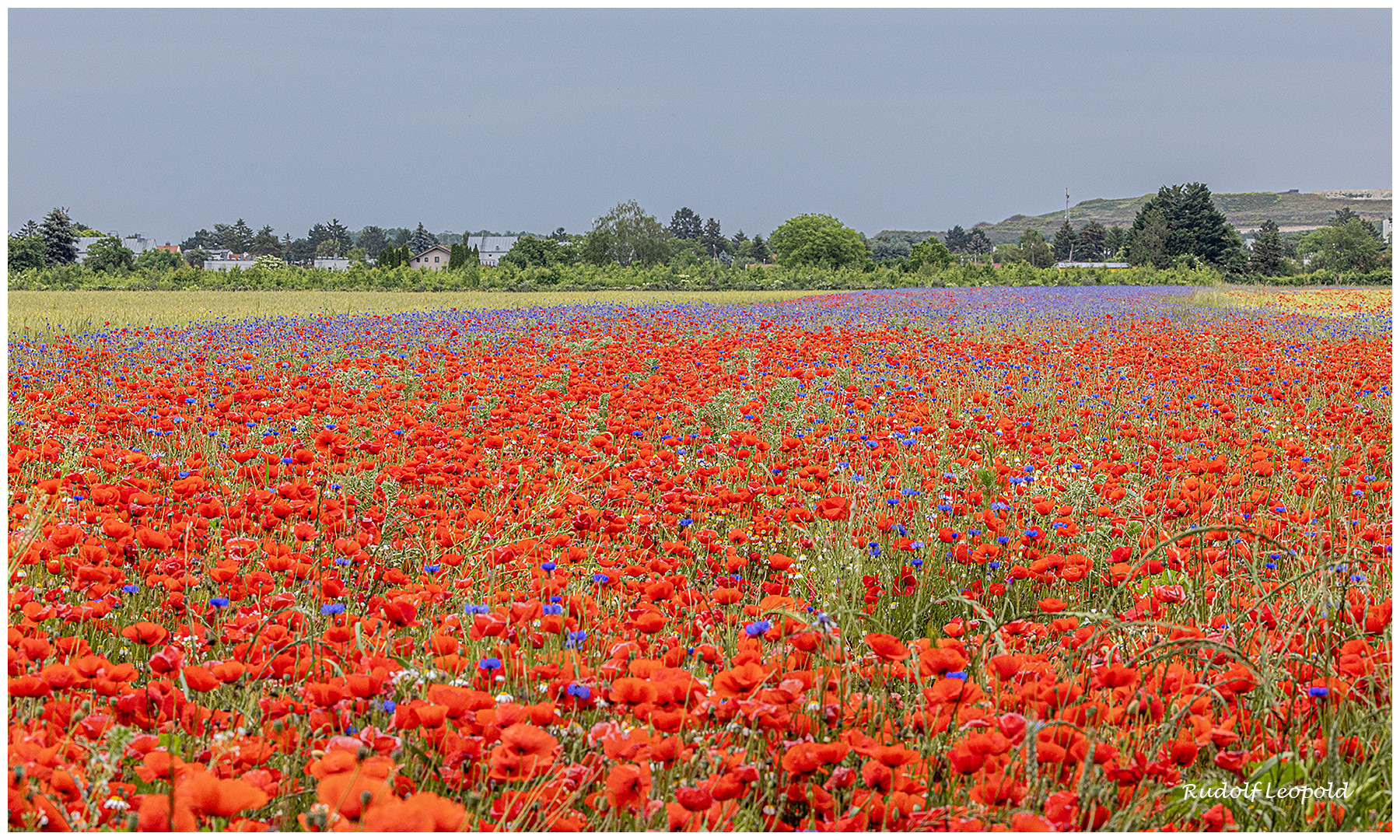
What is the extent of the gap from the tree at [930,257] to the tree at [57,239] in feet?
166

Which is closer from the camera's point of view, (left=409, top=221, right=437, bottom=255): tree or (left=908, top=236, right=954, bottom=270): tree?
(left=908, top=236, right=954, bottom=270): tree

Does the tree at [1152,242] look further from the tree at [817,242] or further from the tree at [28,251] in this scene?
the tree at [28,251]

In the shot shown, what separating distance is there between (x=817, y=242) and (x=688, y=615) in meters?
104

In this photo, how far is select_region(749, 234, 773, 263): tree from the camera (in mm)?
136000

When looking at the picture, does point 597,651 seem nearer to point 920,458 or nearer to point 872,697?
point 872,697

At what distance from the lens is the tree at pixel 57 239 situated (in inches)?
2386

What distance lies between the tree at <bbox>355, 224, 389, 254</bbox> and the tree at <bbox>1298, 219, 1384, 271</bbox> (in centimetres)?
11889

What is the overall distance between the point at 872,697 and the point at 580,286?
39713 millimetres

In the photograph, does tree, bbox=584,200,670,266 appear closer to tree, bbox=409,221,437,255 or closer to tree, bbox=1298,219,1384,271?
tree, bbox=1298,219,1384,271

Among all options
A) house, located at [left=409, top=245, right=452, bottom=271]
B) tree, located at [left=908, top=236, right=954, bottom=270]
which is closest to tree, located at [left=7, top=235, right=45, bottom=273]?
tree, located at [left=908, top=236, right=954, bottom=270]

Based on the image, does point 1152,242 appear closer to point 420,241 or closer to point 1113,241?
point 1113,241

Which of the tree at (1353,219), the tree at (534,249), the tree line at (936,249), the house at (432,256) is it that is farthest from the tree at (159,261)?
the tree at (1353,219)

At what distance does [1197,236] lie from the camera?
226 feet

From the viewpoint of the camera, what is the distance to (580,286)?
134 ft
